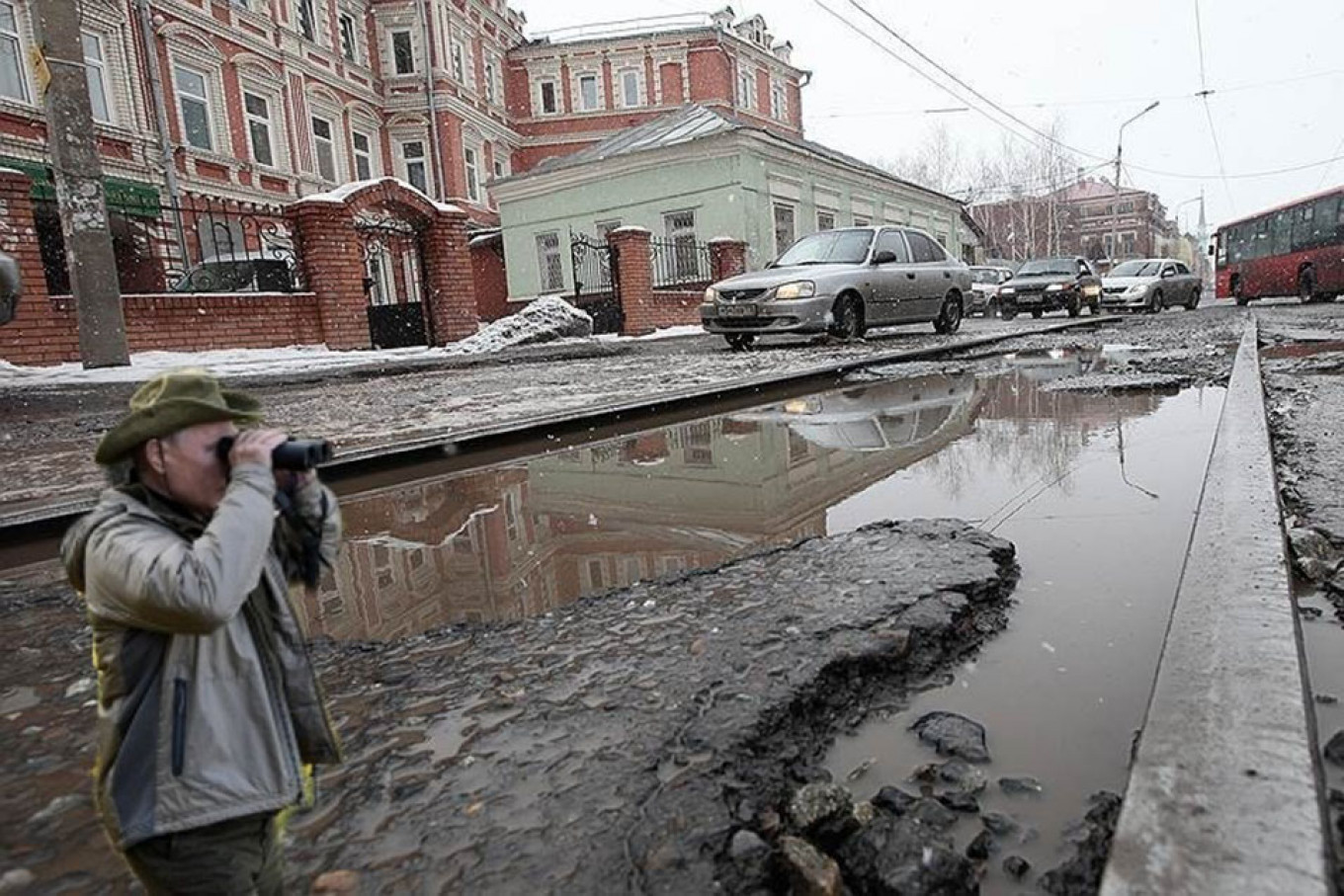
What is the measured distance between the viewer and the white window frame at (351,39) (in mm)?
27853

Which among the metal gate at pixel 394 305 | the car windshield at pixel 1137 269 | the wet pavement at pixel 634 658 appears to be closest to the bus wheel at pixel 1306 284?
the car windshield at pixel 1137 269

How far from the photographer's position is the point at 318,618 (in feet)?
7.32

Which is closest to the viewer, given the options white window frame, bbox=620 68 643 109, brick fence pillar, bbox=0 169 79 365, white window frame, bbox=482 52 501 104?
brick fence pillar, bbox=0 169 79 365

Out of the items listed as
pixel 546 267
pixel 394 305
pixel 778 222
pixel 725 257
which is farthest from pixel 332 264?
pixel 778 222

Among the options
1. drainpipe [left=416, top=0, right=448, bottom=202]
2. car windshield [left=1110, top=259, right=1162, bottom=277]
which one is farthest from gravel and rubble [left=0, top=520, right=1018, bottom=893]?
drainpipe [left=416, top=0, right=448, bottom=202]

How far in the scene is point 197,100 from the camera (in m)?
20.8

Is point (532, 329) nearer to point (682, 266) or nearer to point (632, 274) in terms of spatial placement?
point (632, 274)

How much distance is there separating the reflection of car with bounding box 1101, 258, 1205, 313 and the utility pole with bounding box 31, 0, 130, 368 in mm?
22476

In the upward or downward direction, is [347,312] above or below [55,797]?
above

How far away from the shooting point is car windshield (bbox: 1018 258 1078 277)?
2077 cm

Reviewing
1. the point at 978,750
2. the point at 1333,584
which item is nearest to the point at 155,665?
the point at 978,750

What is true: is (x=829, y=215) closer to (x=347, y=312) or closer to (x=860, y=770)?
(x=347, y=312)

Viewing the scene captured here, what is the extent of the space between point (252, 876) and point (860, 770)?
928 mm

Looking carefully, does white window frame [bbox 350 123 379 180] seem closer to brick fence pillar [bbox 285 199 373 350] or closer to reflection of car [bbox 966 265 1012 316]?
brick fence pillar [bbox 285 199 373 350]
